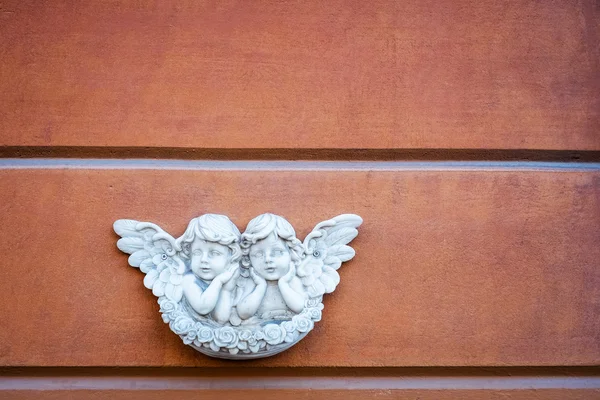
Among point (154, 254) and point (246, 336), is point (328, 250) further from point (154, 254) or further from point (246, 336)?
point (154, 254)

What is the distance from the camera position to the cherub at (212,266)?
3.52 ft

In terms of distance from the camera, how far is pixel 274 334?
3.51 feet

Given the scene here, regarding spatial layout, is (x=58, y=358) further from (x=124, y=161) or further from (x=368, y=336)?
(x=368, y=336)

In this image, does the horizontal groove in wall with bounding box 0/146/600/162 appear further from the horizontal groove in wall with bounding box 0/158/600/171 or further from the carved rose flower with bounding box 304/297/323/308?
the carved rose flower with bounding box 304/297/323/308

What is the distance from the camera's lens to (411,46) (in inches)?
48.2

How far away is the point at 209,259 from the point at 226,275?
0.05 m

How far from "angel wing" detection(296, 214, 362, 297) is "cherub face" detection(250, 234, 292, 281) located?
51 millimetres

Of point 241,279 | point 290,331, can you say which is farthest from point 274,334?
point 241,279

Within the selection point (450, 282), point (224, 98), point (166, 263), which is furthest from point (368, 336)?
point (224, 98)

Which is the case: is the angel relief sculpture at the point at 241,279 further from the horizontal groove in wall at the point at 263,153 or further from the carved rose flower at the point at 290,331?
the horizontal groove in wall at the point at 263,153

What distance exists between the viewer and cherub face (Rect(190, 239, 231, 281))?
108 centimetres

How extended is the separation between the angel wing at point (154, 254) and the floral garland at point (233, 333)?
45mm

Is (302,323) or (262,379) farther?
(262,379)

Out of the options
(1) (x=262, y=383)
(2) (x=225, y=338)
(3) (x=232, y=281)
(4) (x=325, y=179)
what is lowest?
(1) (x=262, y=383)
